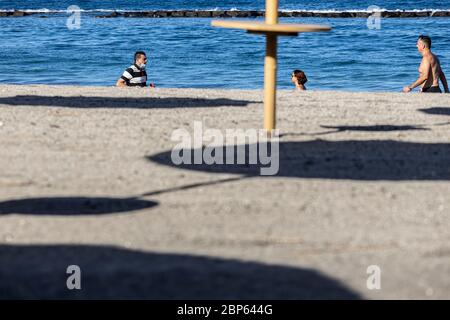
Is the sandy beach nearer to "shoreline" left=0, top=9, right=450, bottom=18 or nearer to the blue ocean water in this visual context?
the blue ocean water

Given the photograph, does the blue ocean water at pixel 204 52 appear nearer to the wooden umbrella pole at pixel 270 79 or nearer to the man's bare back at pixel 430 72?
the man's bare back at pixel 430 72

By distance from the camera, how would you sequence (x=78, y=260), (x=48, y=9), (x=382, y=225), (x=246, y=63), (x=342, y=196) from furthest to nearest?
1. (x=48, y=9)
2. (x=246, y=63)
3. (x=342, y=196)
4. (x=382, y=225)
5. (x=78, y=260)

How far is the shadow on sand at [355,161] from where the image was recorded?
6531 mm

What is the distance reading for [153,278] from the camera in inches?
169

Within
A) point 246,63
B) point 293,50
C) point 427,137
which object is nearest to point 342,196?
point 427,137

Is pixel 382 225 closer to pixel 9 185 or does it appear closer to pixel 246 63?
pixel 9 185

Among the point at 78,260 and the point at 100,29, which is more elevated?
the point at 100,29

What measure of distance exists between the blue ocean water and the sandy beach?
13.3 meters

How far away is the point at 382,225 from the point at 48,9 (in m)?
48.8

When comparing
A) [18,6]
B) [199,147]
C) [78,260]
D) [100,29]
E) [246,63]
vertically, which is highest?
[18,6]

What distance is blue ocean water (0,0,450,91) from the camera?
23.6m

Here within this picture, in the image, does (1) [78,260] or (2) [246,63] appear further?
(2) [246,63]

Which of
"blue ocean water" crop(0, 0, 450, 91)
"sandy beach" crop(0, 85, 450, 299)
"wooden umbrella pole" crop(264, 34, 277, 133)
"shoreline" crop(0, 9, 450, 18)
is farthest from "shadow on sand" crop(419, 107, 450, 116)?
"shoreline" crop(0, 9, 450, 18)

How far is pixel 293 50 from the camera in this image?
30188mm
